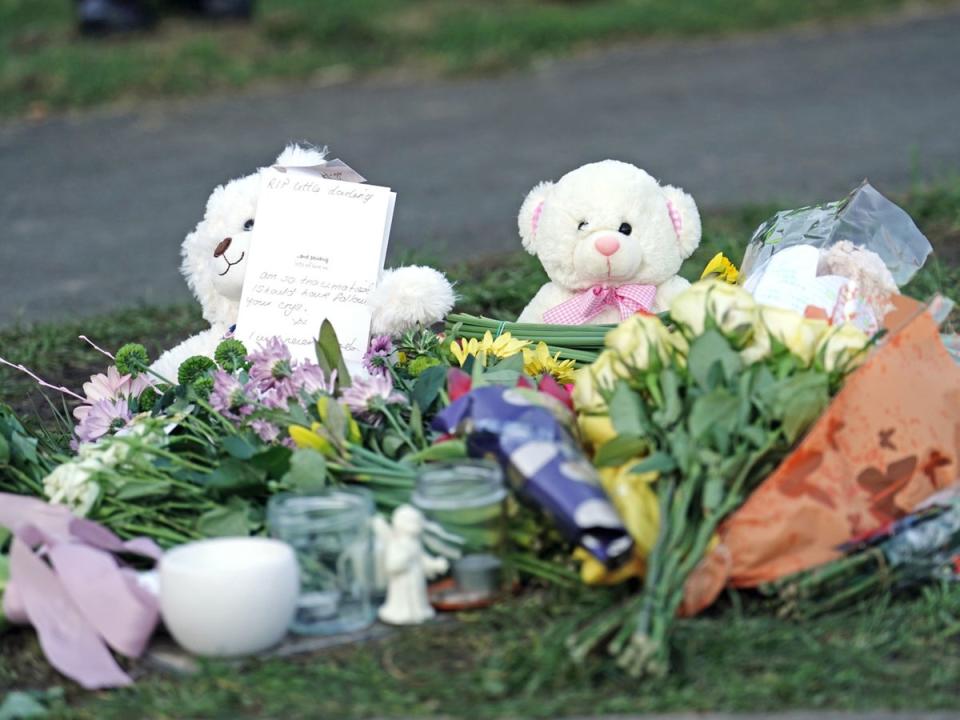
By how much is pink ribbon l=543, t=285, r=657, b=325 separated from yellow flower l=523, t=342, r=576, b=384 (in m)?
0.18

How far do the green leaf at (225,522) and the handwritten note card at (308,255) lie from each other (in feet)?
2.04

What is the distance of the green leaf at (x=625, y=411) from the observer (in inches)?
98.3

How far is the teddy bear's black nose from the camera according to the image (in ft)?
10.8

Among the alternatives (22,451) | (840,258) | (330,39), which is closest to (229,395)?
(22,451)

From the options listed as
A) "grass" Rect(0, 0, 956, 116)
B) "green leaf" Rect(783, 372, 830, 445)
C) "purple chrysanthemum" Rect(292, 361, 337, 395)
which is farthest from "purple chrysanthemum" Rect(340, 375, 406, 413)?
"grass" Rect(0, 0, 956, 116)

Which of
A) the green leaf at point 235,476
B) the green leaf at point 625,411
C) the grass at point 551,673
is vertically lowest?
the grass at point 551,673

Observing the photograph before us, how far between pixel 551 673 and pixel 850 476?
0.62 metres

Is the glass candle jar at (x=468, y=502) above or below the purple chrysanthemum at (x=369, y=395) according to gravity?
below

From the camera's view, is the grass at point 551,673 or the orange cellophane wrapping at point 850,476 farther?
the orange cellophane wrapping at point 850,476

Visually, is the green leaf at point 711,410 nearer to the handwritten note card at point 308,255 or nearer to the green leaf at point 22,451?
the handwritten note card at point 308,255

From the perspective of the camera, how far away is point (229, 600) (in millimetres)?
2299

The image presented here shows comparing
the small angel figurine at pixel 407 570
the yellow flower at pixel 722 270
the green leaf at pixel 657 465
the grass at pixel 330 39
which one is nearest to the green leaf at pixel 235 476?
the small angel figurine at pixel 407 570

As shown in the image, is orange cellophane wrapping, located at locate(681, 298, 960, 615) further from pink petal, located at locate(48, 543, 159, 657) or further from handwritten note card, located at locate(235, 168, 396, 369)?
handwritten note card, located at locate(235, 168, 396, 369)

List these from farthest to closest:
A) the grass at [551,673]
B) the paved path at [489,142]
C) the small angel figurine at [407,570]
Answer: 1. the paved path at [489,142]
2. the small angel figurine at [407,570]
3. the grass at [551,673]
